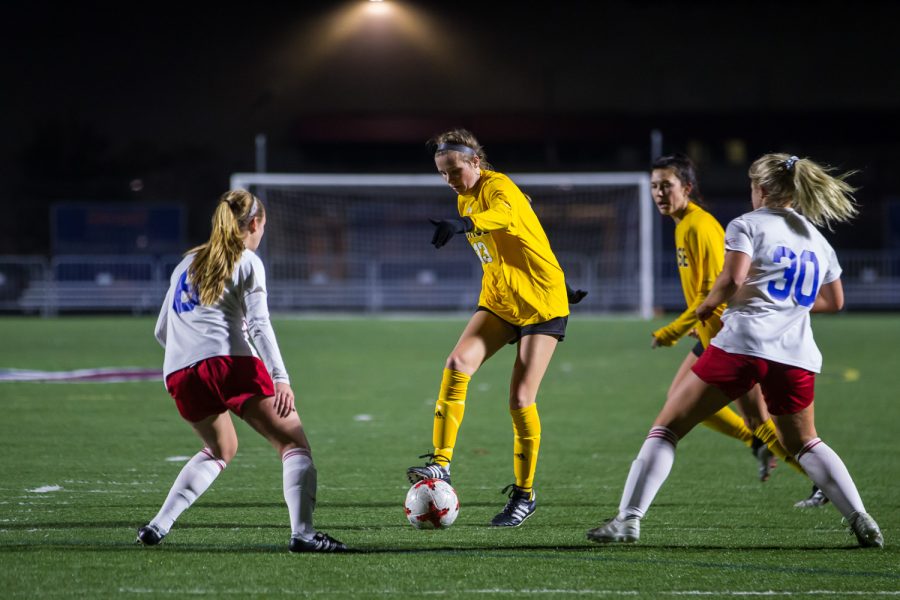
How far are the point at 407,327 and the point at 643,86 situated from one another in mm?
17087

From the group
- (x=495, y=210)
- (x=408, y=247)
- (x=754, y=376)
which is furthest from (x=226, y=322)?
(x=408, y=247)

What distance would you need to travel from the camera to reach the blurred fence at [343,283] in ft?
102

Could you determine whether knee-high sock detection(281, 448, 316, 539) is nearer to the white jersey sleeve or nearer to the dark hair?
the white jersey sleeve

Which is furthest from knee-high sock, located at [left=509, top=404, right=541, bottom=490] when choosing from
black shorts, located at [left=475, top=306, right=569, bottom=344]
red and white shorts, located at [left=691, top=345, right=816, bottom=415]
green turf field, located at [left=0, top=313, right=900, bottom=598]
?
red and white shorts, located at [left=691, top=345, right=816, bottom=415]

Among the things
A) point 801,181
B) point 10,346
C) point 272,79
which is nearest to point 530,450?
point 801,181

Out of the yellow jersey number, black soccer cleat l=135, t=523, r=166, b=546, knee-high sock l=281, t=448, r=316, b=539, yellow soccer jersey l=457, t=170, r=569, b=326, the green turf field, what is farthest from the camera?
the yellow jersey number

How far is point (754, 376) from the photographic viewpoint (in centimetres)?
530

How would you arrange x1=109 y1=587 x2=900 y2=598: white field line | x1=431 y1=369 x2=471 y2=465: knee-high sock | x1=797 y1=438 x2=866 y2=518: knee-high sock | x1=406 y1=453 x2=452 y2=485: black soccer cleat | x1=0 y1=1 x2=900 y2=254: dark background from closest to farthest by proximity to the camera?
x1=109 y1=587 x2=900 y2=598: white field line < x1=797 y1=438 x2=866 y2=518: knee-high sock < x1=406 y1=453 x2=452 y2=485: black soccer cleat < x1=431 y1=369 x2=471 y2=465: knee-high sock < x1=0 y1=1 x2=900 y2=254: dark background

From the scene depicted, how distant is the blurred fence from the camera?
31094 mm

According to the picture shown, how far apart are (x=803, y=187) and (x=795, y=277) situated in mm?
446

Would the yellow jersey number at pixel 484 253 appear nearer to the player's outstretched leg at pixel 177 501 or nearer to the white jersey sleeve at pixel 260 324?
the white jersey sleeve at pixel 260 324

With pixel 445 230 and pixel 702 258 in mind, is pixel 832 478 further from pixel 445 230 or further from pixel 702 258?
pixel 445 230

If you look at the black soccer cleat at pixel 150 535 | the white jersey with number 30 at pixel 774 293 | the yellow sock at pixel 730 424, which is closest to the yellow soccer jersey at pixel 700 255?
the yellow sock at pixel 730 424

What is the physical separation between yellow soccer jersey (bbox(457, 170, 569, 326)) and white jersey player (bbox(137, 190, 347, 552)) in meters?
1.55
